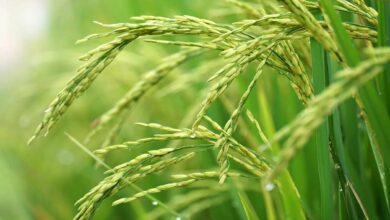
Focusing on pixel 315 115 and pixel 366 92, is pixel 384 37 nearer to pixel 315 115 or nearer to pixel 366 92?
pixel 366 92

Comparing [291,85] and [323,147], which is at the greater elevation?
[291,85]

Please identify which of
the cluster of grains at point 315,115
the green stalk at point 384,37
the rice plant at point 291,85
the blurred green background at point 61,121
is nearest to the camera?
the cluster of grains at point 315,115

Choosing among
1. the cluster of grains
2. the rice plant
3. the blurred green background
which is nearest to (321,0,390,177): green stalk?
the rice plant

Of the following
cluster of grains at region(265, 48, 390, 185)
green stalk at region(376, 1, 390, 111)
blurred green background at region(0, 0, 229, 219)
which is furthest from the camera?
blurred green background at region(0, 0, 229, 219)

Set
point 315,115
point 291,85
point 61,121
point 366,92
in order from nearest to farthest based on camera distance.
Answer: point 315,115, point 366,92, point 291,85, point 61,121

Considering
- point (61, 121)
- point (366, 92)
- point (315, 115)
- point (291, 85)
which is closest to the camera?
point (315, 115)

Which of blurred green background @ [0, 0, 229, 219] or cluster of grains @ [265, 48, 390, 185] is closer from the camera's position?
cluster of grains @ [265, 48, 390, 185]

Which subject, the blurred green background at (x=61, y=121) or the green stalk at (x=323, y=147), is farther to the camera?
the blurred green background at (x=61, y=121)

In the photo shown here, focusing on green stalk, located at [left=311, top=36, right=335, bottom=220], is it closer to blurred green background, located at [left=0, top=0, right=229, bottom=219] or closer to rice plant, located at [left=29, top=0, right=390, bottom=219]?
rice plant, located at [left=29, top=0, right=390, bottom=219]

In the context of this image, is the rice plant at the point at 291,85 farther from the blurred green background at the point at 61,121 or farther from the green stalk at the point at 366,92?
the blurred green background at the point at 61,121

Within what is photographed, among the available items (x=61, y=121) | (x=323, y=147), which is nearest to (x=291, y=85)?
(x=323, y=147)

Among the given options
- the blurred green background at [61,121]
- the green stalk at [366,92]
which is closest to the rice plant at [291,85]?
the green stalk at [366,92]

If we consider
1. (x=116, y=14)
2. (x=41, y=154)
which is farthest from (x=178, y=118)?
(x=116, y=14)
